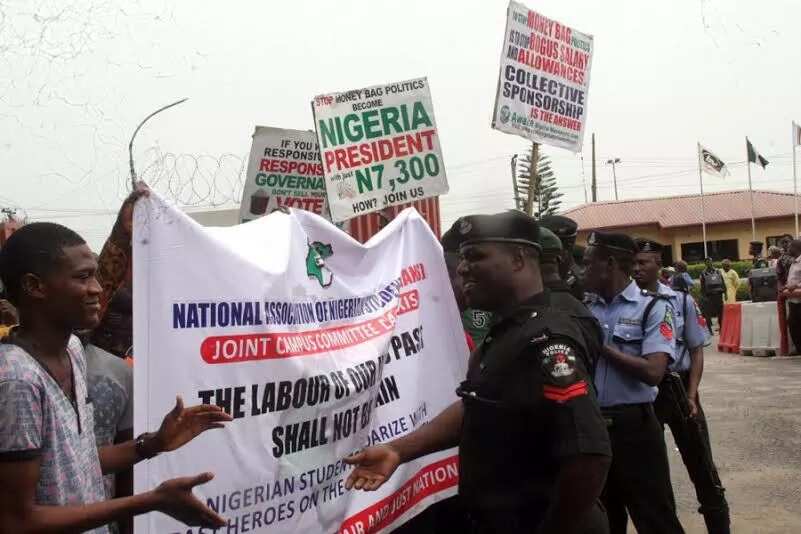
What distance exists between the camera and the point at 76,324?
2.29 m

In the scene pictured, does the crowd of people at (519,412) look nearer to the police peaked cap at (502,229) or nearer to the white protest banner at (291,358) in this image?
the police peaked cap at (502,229)

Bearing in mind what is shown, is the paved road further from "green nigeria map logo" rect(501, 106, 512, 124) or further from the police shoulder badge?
"green nigeria map logo" rect(501, 106, 512, 124)

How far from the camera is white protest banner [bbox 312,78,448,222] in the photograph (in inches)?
222

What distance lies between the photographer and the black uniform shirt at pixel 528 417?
2344 millimetres

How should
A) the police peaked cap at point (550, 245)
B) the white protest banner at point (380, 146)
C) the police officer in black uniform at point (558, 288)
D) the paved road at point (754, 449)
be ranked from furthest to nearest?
1. the paved road at point (754, 449)
2. the white protest banner at point (380, 146)
3. the police peaked cap at point (550, 245)
4. the police officer in black uniform at point (558, 288)

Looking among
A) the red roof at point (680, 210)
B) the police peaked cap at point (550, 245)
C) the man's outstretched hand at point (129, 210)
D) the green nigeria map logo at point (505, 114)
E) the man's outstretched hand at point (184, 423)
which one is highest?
the red roof at point (680, 210)

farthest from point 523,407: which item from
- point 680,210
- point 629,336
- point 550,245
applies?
point 680,210

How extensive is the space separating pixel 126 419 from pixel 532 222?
5.00ft

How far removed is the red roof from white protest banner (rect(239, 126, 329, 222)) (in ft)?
137

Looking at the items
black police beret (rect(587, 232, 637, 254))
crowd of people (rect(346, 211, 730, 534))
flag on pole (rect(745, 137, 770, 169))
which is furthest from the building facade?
crowd of people (rect(346, 211, 730, 534))

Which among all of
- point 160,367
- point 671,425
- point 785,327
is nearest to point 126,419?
point 160,367

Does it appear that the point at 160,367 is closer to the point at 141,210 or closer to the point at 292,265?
the point at 141,210

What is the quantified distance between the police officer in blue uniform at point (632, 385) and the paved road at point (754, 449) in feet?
5.00

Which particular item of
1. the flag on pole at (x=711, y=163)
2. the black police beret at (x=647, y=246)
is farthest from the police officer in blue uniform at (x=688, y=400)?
the flag on pole at (x=711, y=163)
